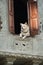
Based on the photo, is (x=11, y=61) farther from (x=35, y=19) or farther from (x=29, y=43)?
(x=35, y=19)

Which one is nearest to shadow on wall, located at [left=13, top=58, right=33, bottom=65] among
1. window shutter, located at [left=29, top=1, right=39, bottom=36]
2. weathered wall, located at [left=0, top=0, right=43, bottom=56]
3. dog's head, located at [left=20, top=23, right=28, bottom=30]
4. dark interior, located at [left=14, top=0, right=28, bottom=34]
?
weathered wall, located at [left=0, top=0, right=43, bottom=56]

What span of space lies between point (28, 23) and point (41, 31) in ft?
1.63

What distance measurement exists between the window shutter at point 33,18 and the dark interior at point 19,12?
2.85 feet

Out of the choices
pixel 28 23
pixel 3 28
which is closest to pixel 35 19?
pixel 28 23

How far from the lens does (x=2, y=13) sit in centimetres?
1112

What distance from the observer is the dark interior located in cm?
1193

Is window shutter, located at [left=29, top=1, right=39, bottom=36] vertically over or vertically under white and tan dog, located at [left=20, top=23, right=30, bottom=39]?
over

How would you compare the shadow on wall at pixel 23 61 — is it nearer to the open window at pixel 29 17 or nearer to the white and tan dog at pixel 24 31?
the white and tan dog at pixel 24 31

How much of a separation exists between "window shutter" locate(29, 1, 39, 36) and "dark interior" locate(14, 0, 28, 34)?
869 millimetres

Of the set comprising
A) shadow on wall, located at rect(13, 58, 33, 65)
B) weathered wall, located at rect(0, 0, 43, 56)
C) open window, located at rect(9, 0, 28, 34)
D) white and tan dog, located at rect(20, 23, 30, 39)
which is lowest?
shadow on wall, located at rect(13, 58, 33, 65)

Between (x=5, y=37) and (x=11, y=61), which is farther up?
(x=5, y=37)

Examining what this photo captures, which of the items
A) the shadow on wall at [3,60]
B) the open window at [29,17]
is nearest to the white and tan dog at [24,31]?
the open window at [29,17]

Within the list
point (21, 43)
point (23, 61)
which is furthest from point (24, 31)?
point (23, 61)

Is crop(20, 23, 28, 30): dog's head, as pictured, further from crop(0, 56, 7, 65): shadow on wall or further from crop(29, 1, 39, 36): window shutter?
crop(0, 56, 7, 65): shadow on wall
